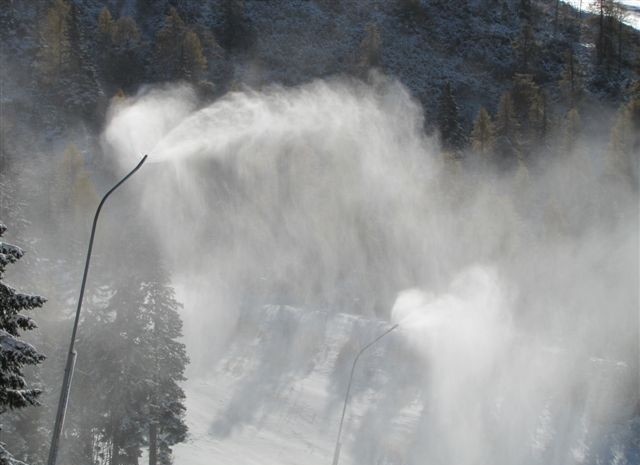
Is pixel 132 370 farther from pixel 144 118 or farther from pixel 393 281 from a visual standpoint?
pixel 144 118

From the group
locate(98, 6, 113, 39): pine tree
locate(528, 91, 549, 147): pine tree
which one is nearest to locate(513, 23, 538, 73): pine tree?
locate(528, 91, 549, 147): pine tree

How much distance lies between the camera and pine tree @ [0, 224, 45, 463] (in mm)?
9727

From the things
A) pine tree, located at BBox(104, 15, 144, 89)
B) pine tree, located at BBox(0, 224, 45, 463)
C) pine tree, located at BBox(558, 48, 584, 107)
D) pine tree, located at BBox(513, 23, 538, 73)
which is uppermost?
pine tree, located at BBox(513, 23, 538, 73)

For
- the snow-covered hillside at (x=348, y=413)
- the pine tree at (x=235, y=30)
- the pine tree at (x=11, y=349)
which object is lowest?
the snow-covered hillside at (x=348, y=413)

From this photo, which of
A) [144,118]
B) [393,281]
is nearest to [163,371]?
[393,281]

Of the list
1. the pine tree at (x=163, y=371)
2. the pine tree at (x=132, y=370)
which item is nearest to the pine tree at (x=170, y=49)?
the pine tree at (x=132, y=370)

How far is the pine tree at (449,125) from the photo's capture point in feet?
300

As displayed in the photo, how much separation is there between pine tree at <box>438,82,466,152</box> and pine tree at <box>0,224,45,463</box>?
8316cm

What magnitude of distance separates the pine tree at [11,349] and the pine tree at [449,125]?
83164 mm

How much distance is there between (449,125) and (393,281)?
35994 millimetres

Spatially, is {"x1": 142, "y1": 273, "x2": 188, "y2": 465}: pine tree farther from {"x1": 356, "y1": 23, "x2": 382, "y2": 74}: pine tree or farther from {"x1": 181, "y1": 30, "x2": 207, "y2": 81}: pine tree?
{"x1": 356, "y1": 23, "x2": 382, "y2": 74}: pine tree

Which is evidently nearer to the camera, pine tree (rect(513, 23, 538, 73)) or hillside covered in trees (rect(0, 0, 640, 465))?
hillside covered in trees (rect(0, 0, 640, 465))

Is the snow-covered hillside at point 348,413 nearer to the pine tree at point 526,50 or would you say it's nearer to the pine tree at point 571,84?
the pine tree at point 571,84

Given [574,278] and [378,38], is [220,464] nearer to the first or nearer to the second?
[574,278]
